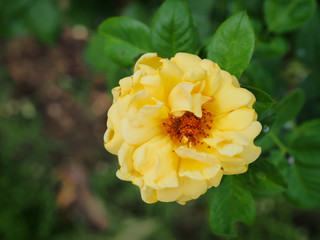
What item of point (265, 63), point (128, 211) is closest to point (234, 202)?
point (265, 63)

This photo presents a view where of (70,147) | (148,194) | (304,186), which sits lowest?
(70,147)

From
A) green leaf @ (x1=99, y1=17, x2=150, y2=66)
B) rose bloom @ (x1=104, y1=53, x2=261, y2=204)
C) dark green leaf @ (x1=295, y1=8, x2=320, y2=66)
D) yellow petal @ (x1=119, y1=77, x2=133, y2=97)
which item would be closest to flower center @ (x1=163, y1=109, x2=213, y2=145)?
rose bloom @ (x1=104, y1=53, x2=261, y2=204)

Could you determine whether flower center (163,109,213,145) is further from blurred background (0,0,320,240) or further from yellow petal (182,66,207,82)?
blurred background (0,0,320,240)

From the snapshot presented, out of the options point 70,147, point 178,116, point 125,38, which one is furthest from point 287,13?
point 70,147

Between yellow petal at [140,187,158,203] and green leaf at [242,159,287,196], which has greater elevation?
yellow petal at [140,187,158,203]

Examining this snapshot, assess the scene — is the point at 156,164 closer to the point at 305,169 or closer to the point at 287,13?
the point at 305,169

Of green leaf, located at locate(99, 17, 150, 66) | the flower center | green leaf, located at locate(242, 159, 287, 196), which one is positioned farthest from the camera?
green leaf, located at locate(99, 17, 150, 66)

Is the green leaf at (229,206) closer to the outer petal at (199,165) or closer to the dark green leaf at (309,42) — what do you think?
the outer petal at (199,165)
